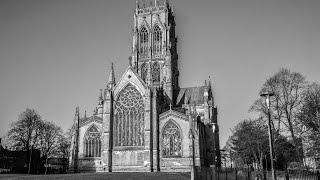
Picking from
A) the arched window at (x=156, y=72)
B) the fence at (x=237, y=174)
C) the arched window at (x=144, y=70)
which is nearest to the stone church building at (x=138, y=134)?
the arched window at (x=156, y=72)

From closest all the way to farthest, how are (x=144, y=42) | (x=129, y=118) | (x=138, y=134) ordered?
1. (x=138, y=134)
2. (x=129, y=118)
3. (x=144, y=42)

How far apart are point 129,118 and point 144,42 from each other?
26.6 m

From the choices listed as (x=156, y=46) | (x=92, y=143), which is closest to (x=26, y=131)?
(x=92, y=143)

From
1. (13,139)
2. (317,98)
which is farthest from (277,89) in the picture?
(13,139)

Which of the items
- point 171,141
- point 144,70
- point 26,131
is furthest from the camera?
point 144,70

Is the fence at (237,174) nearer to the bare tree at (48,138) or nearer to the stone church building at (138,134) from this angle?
the stone church building at (138,134)

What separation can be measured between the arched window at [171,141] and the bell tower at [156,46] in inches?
657

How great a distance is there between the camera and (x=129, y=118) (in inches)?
2229

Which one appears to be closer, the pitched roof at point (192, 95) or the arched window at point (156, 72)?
the pitched roof at point (192, 95)

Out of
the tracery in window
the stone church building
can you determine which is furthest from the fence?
the tracery in window

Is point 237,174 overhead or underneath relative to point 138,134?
underneath

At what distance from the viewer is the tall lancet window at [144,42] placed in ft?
251

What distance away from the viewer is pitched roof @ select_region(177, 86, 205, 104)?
73988 millimetres

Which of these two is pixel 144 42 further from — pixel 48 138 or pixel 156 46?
pixel 48 138
